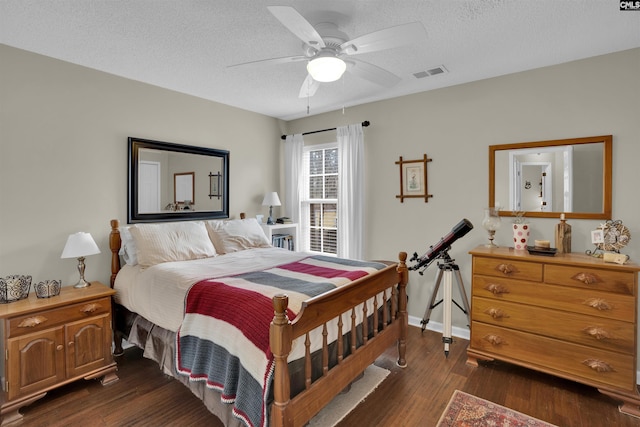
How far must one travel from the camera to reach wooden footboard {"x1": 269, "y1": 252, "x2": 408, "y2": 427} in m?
1.57

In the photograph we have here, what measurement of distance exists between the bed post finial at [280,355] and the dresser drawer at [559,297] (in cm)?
193

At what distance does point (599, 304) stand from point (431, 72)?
2295mm

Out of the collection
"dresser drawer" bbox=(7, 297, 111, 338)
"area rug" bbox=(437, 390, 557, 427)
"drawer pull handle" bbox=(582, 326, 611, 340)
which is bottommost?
"area rug" bbox=(437, 390, 557, 427)

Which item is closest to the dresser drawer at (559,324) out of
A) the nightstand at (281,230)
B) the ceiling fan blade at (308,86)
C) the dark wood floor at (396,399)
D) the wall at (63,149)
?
the dark wood floor at (396,399)

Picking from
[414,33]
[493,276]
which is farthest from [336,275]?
[414,33]

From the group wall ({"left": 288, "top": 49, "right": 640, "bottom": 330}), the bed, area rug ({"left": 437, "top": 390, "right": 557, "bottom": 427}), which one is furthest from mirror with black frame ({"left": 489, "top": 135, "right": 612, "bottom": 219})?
area rug ({"left": 437, "top": 390, "right": 557, "bottom": 427})

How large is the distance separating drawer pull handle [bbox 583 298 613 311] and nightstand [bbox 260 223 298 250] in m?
3.21

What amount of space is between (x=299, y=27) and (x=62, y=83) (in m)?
2.31

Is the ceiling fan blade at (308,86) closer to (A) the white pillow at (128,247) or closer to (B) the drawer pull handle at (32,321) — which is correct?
(A) the white pillow at (128,247)

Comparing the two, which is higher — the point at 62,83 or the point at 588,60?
the point at 588,60

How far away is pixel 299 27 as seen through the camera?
1.71 m

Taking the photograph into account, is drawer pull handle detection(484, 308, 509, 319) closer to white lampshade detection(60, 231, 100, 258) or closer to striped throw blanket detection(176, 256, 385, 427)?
striped throw blanket detection(176, 256, 385, 427)

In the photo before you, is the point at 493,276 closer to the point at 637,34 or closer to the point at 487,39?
the point at 487,39

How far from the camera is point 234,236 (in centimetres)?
351
